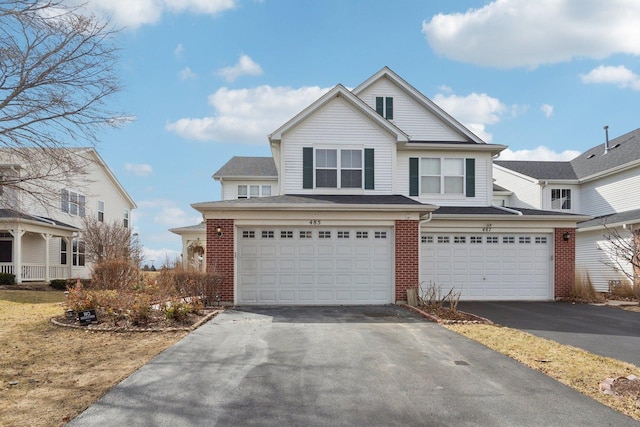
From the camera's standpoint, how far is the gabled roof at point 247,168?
2756cm

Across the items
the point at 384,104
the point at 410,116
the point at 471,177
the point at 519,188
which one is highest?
the point at 384,104

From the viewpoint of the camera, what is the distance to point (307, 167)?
54.0 feet

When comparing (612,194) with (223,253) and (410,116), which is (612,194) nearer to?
(410,116)

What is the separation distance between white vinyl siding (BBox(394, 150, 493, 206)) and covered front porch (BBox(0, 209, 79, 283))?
16554 millimetres

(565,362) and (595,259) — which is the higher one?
(595,259)

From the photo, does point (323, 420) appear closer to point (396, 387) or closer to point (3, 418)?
point (396, 387)

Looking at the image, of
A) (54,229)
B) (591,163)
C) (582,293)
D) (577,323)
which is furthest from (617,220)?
(54,229)

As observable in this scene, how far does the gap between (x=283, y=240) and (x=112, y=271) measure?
6009mm

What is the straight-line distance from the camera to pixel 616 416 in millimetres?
5438

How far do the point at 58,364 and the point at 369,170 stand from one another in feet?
37.6

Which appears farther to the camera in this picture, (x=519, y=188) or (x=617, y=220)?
(x=519, y=188)

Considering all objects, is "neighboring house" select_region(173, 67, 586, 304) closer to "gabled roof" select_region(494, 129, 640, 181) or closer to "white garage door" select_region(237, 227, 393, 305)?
"white garage door" select_region(237, 227, 393, 305)

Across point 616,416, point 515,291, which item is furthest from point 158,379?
point 515,291

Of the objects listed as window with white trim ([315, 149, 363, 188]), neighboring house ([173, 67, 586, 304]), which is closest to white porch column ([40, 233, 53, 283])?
neighboring house ([173, 67, 586, 304])
